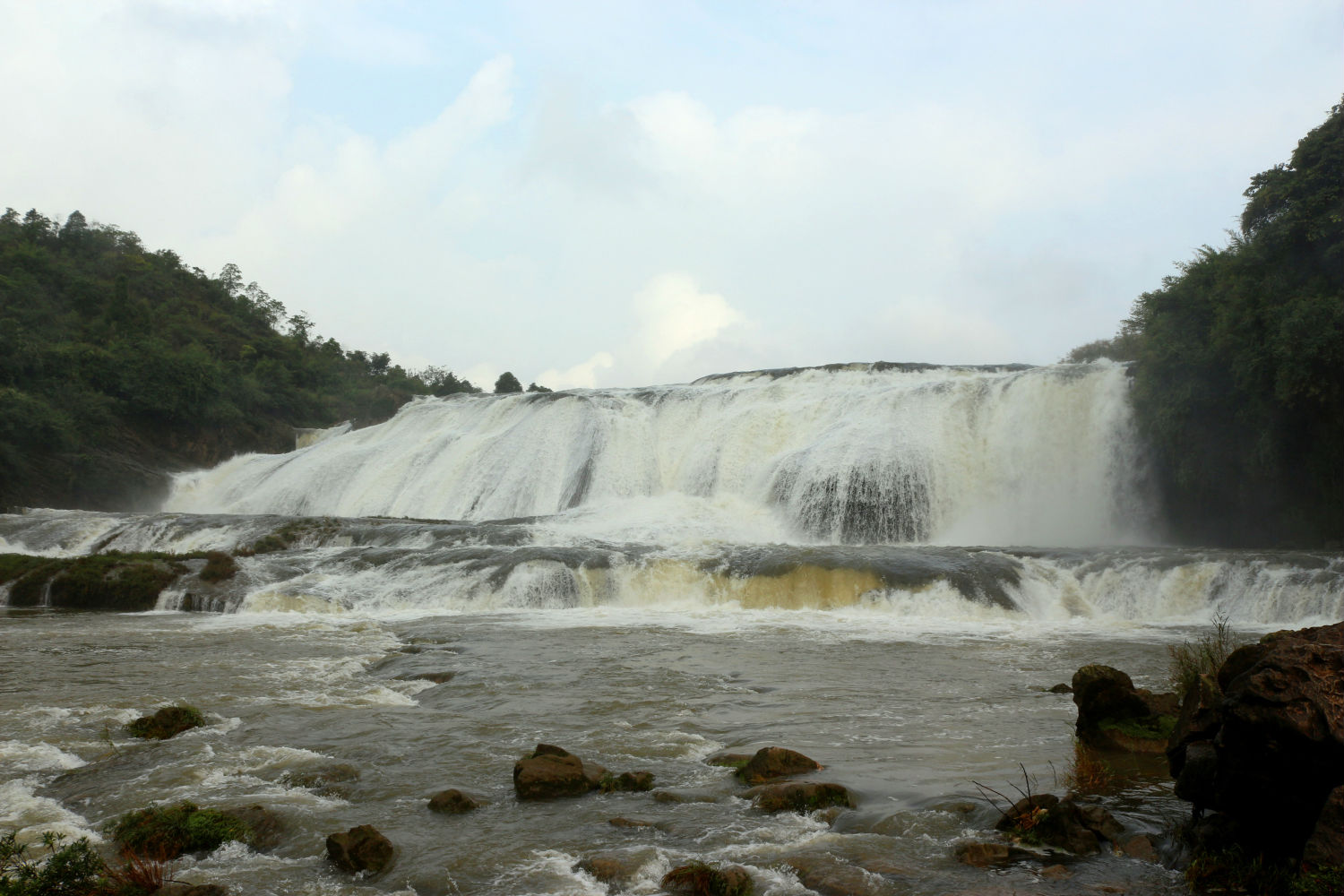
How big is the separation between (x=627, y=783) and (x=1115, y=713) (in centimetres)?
374

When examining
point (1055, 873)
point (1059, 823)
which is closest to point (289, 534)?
point (1059, 823)

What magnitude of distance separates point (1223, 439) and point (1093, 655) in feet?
42.7

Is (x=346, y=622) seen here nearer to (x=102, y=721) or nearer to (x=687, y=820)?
(x=102, y=721)

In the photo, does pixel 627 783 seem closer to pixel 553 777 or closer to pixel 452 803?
pixel 553 777

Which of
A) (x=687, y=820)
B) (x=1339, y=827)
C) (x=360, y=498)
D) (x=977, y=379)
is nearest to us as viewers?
(x=1339, y=827)

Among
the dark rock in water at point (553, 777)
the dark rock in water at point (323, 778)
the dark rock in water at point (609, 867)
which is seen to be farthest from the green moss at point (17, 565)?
the dark rock in water at point (609, 867)

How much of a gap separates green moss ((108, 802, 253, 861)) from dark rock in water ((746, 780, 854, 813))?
313 cm

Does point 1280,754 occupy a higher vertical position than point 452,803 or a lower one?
higher

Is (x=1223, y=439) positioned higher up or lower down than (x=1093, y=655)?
higher up

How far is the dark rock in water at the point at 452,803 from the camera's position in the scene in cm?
573

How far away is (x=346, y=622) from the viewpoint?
1548 cm

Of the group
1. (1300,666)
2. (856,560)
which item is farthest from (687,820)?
(856,560)

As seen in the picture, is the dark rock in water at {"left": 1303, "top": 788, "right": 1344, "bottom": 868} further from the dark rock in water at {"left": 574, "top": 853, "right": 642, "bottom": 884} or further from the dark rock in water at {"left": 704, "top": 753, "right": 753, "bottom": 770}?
the dark rock in water at {"left": 704, "top": 753, "right": 753, "bottom": 770}

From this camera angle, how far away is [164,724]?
7.62 metres
